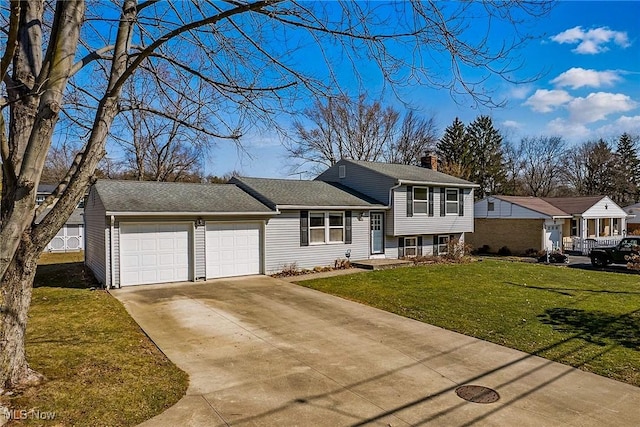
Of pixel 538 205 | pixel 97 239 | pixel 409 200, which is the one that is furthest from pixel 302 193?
pixel 538 205

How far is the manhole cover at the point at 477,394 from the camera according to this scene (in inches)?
197

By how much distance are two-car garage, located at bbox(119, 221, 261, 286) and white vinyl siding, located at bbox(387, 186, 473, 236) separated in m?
6.77

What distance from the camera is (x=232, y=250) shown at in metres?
13.8

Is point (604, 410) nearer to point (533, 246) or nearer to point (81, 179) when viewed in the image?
point (81, 179)

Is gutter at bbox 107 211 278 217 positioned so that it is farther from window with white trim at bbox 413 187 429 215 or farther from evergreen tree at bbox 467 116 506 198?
evergreen tree at bbox 467 116 506 198

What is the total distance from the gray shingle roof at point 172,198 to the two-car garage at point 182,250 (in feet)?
1.74

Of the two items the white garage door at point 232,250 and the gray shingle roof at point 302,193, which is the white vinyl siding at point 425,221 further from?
the white garage door at point 232,250

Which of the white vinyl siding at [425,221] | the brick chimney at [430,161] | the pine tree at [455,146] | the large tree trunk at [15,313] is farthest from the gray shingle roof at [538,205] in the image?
the large tree trunk at [15,313]

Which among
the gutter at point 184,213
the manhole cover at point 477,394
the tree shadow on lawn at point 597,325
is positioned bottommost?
the tree shadow on lawn at point 597,325

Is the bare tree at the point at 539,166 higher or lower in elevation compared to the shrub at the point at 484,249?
higher

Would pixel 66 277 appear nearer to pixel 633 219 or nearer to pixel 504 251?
pixel 504 251

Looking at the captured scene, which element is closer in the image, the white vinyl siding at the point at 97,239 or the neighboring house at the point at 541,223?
the white vinyl siding at the point at 97,239

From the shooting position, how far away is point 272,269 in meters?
14.6

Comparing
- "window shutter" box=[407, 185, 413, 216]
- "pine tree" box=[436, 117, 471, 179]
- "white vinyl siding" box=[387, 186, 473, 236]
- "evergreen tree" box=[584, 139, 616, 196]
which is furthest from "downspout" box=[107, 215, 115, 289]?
"evergreen tree" box=[584, 139, 616, 196]
